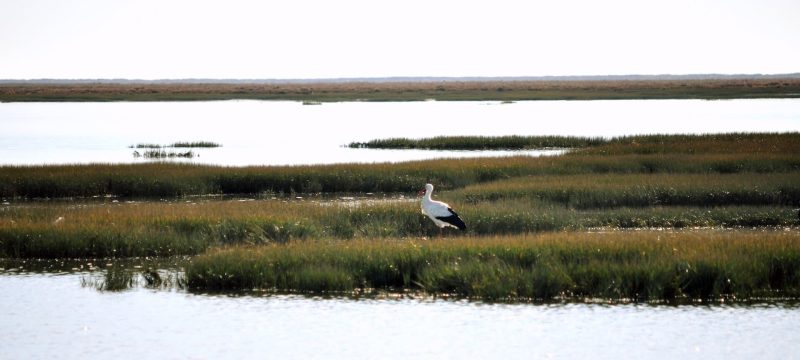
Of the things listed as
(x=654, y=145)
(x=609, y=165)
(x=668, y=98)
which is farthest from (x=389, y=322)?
(x=668, y=98)

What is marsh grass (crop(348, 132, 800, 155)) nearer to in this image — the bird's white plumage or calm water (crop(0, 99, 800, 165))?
calm water (crop(0, 99, 800, 165))

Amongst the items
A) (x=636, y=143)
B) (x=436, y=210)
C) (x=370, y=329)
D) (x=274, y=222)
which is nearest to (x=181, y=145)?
(x=636, y=143)

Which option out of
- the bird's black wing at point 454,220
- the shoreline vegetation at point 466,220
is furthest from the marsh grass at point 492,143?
the bird's black wing at point 454,220

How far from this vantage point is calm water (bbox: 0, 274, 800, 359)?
16.5 meters

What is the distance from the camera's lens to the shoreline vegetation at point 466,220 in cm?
1995

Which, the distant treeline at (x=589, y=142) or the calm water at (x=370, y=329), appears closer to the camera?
the calm water at (x=370, y=329)

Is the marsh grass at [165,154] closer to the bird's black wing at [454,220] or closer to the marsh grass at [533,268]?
the bird's black wing at [454,220]

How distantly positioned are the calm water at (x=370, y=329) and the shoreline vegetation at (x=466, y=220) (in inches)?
31.5

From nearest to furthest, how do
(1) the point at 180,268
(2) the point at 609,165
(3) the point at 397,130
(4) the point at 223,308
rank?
(4) the point at 223,308
(1) the point at 180,268
(2) the point at 609,165
(3) the point at 397,130

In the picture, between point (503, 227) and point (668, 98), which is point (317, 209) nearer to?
point (503, 227)

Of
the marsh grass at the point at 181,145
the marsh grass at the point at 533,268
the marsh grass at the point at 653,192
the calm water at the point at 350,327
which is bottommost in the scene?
the marsh grass at the point at 181,145

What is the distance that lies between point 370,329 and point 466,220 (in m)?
9.07

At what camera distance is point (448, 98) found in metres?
170

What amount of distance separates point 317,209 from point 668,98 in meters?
132
